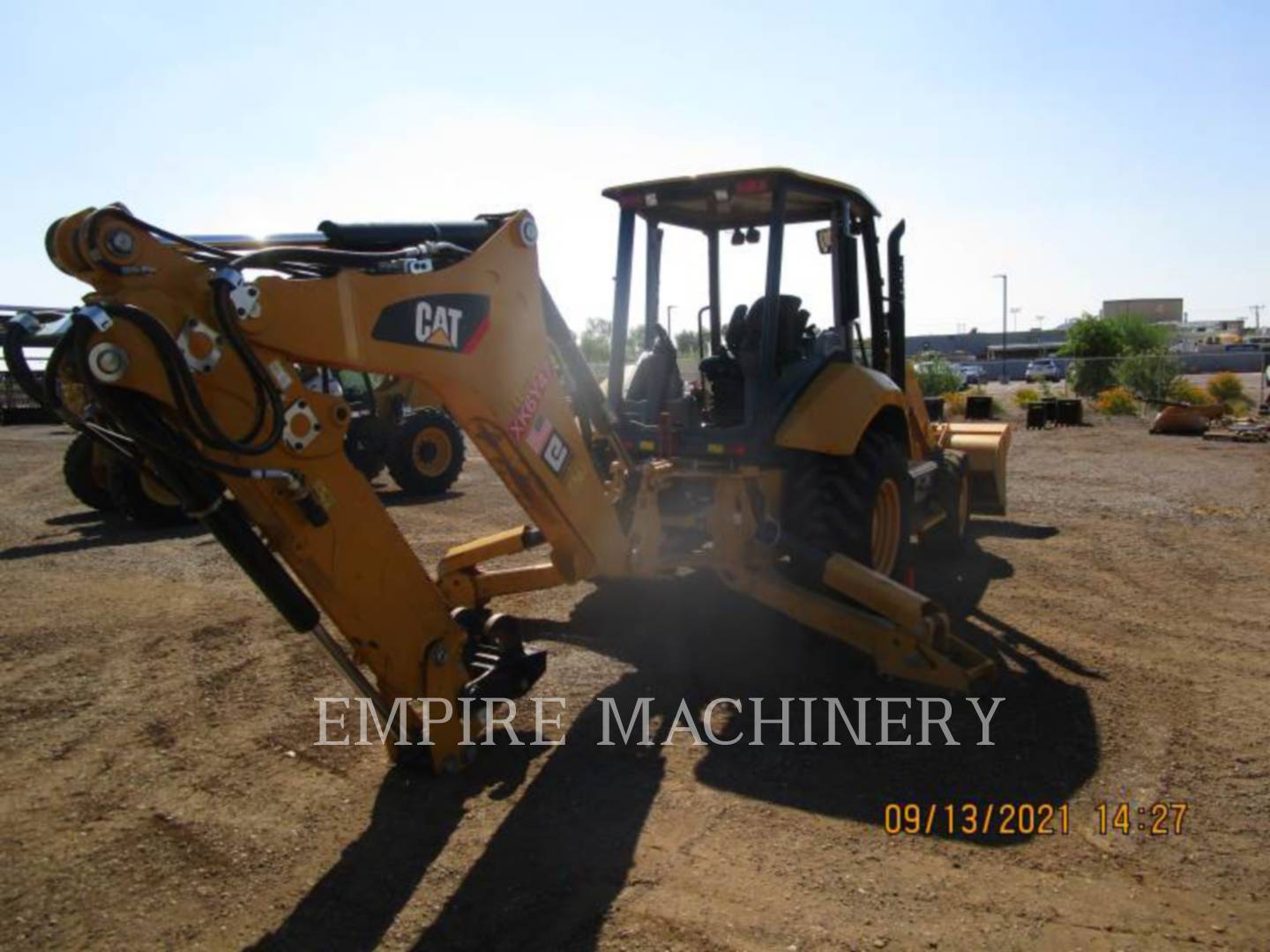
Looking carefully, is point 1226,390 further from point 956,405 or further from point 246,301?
point 246,301

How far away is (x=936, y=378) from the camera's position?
25.6 metres

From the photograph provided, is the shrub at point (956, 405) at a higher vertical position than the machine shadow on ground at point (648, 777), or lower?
higher

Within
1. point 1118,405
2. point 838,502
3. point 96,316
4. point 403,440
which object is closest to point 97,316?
point 96,316

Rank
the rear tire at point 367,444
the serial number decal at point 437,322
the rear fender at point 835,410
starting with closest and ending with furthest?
the serial number decal at point 437,322 < the rear fender at point 835,410 < the rear tire at point 367,444

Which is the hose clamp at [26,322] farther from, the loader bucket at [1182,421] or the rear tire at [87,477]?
the loader bucket at [1182,421]

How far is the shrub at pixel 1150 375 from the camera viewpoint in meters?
24.3

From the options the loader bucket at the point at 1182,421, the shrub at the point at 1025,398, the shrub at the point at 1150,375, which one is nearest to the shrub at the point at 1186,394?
the shrub at the point at 1150,375

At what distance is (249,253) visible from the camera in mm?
3281

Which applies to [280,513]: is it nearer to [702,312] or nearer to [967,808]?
[967,808]

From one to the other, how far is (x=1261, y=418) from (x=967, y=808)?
1895cm

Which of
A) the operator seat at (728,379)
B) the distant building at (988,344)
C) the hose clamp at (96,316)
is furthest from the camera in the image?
the distant building at (988,344)

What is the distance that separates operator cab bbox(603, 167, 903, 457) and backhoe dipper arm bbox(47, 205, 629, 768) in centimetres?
136

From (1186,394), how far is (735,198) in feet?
68.7
